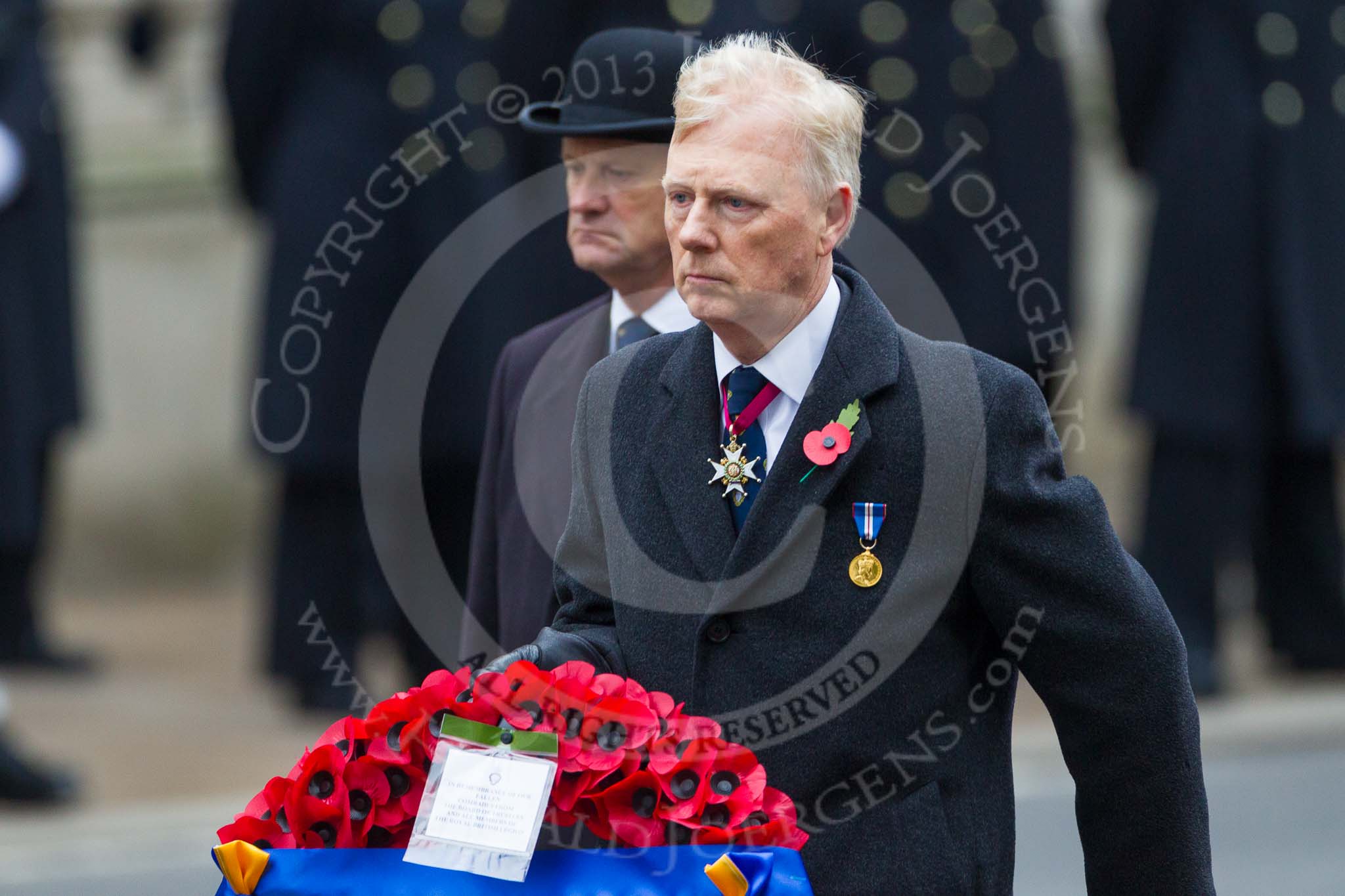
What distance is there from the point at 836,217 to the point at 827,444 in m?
0.26

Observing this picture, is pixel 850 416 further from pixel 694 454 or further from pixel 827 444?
pixel 694 454

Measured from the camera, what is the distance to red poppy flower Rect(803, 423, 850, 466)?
8.11 feet

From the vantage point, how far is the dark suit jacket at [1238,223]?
22.1 ft

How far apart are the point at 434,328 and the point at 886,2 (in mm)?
1613

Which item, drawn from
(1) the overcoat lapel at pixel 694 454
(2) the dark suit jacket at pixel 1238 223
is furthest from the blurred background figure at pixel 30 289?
(1) the overcoat lapel at pixel 694 454

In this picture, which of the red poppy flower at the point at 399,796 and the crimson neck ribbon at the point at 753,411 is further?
the crimson neck ribbon at the point at 753,411

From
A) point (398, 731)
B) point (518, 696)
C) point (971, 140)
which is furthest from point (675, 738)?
point (971, 140)

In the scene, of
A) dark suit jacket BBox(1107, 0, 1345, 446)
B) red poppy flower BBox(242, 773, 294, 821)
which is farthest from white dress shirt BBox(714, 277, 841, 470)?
dark suit jacket BBox(1107, 0, 1345, 446)

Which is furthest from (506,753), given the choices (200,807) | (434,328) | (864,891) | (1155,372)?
(1155,372)

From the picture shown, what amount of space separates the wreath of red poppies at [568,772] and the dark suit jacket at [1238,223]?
4726 mm

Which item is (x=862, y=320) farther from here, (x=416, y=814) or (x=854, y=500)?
(x=416, y=814)

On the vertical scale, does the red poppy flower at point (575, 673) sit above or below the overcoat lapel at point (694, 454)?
below

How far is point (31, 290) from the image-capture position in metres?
6.71

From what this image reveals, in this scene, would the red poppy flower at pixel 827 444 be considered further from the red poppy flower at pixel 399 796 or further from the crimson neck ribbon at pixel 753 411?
the red poppy flower at pixel 399 796
